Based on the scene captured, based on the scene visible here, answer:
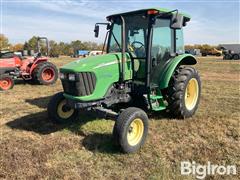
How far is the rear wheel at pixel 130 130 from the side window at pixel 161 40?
151 cm

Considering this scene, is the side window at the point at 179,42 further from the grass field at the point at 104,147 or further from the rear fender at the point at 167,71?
the grass field at the point at 104,147

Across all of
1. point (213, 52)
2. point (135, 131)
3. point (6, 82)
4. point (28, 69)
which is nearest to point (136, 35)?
point (135, 131)

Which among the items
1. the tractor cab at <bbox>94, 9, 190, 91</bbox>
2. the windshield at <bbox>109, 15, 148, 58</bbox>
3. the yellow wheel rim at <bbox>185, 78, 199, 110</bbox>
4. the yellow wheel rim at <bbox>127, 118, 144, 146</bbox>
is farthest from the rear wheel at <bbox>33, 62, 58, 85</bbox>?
the yellow wheel rim at <bbox>127, 118, 144, 146</bbox>

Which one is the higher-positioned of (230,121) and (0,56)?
(0,56)

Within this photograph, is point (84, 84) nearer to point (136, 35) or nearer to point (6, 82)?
point (136, 35)

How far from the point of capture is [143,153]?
421 cm

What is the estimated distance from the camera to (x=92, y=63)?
463cm

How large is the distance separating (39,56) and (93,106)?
7367 millimetres

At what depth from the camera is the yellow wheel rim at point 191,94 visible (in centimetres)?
605

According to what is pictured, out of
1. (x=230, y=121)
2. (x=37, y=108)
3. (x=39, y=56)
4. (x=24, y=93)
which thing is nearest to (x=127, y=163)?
(x=230, y=121)

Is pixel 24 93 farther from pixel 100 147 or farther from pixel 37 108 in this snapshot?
pixel 100 147

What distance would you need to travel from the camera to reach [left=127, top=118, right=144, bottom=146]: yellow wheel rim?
433 cm

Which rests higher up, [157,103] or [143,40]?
[143,40]

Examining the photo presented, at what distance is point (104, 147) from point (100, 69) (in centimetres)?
131
